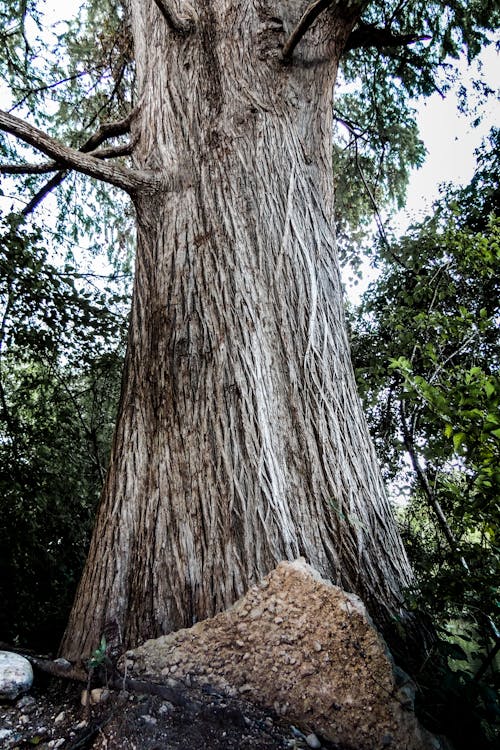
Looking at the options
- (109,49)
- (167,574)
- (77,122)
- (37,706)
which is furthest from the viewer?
(77,122)

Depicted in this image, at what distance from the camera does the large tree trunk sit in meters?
1.72

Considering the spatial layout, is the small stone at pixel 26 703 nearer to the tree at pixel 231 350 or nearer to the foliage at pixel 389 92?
the tree at pixel 231 350

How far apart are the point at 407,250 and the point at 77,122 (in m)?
4.95

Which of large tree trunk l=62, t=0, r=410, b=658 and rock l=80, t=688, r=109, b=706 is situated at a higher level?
large tree trunk l=62, t=0, r=410, b=658

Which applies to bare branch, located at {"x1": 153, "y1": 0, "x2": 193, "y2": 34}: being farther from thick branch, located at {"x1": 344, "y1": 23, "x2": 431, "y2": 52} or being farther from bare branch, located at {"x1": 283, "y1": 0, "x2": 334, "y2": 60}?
thick branch, located at {"x1": 344, "y1": 23, "x2": 431, "y2": 52}

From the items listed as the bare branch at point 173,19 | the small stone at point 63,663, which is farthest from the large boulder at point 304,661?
the bare branch at point 173,19

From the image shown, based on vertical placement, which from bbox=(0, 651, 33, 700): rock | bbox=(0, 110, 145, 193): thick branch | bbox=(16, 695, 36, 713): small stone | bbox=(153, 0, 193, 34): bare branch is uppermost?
bbox=(153, 0, 193, 34): bare branch

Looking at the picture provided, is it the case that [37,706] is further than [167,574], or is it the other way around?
[167,574]

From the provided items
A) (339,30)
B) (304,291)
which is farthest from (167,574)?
(339,30)

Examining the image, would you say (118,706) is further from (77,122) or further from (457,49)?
(77,122)

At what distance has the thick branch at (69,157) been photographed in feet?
7.42

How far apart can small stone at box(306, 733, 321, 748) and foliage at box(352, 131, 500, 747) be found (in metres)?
0.41

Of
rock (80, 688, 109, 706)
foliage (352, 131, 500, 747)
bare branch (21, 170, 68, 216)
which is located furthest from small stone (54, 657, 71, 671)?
bare branch (21, 170, 68, 216)

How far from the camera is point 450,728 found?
55.7 inches
